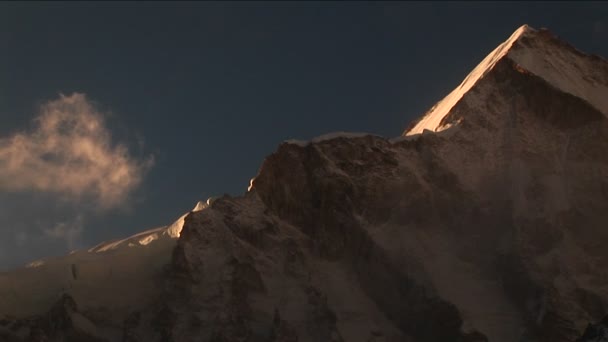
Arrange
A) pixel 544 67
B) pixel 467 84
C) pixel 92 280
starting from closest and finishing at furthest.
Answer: pixel 92 280, pixel 544 67, pixel 467 84

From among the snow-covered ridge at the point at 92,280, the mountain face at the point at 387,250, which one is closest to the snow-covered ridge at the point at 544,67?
the mountain face at the point at 387,250

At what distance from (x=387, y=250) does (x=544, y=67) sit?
22797 mm

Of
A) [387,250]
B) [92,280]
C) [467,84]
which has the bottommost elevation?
[387,250]

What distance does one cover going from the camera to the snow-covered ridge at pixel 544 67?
120 meters

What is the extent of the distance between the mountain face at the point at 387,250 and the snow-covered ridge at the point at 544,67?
659 mm

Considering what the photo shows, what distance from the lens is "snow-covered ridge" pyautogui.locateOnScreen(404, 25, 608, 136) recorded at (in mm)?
120000

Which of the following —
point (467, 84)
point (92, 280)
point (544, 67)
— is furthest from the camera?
point (467, 84)

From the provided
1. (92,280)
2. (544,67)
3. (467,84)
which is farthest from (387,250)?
(544,67)

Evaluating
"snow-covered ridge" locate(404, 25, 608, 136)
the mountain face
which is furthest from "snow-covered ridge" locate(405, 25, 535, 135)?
the mountain face

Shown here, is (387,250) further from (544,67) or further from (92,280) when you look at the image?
(544,67)

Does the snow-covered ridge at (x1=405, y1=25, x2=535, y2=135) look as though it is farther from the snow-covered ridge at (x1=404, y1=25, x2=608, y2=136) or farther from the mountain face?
the mountain face

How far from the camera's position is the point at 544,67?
399ft

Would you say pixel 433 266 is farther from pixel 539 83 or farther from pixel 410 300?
pixel 539 83

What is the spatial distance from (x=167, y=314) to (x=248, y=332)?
17.8 feet
